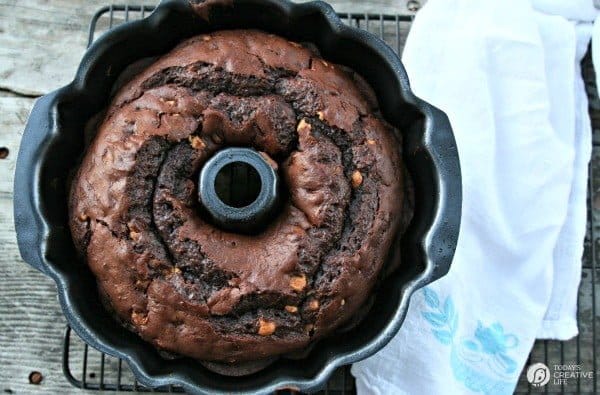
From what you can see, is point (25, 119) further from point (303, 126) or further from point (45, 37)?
point (303, 126)

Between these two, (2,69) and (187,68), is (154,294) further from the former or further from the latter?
(2,69)

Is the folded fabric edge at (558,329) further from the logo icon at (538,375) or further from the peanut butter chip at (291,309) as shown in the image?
the peanut butter chip at (291,309)

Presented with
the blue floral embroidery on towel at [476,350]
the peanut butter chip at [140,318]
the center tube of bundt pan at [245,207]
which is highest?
the center tube of bundt pan at [245,207]

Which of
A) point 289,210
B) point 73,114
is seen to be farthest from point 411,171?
point 73,114

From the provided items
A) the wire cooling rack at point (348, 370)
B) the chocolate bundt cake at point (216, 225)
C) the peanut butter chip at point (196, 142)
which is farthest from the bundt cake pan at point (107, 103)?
the wire cooling rack at point (348, 370)

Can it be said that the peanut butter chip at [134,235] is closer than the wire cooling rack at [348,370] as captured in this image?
Yes

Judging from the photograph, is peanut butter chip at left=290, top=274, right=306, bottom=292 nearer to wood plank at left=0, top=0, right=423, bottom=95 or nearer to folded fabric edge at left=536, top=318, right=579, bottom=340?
folded fabric edge at left=536, top=318, right=579, bottom=340

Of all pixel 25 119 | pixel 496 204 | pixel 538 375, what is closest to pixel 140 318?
pixel 25 119
